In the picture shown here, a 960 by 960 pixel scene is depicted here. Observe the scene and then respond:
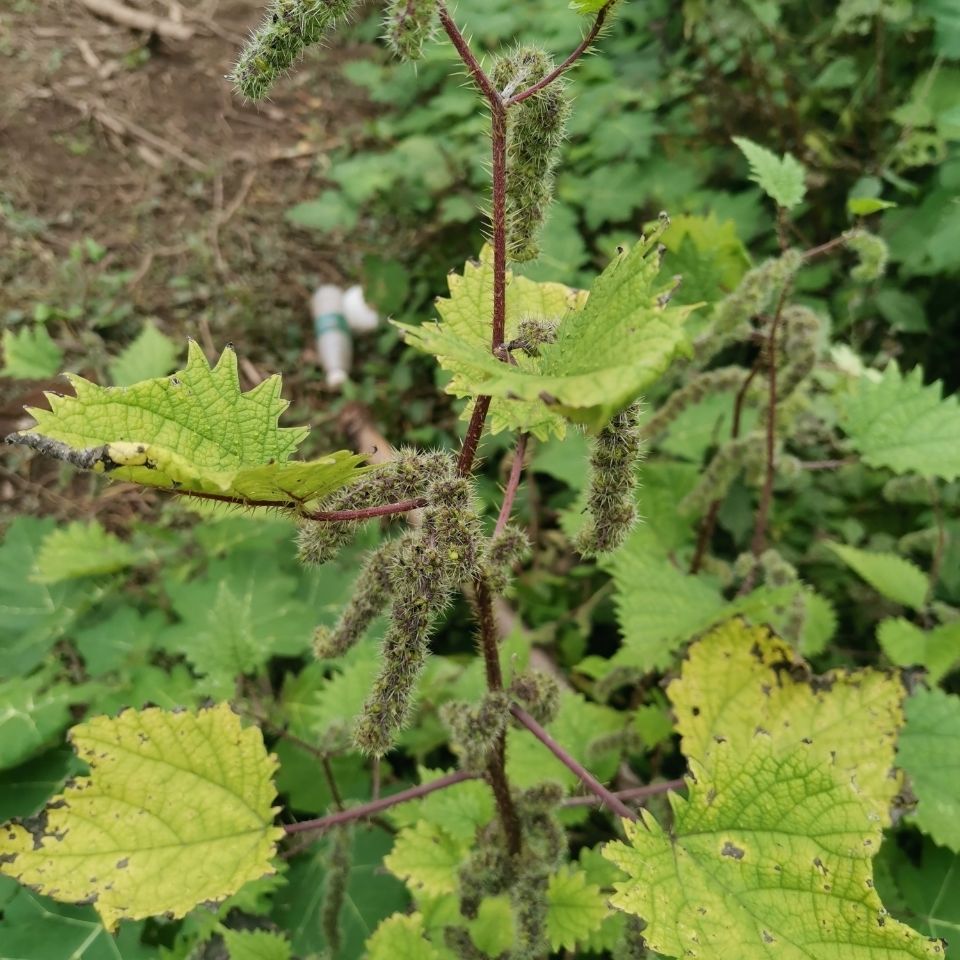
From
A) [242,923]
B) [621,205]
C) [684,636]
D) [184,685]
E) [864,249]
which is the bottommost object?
[242,923]

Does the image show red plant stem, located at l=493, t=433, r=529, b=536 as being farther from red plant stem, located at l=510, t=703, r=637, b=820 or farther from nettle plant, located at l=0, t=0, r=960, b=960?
red plant stem, located at l=510, t=703, r=637, b=820

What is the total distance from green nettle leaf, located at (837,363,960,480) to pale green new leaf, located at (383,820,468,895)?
149cm

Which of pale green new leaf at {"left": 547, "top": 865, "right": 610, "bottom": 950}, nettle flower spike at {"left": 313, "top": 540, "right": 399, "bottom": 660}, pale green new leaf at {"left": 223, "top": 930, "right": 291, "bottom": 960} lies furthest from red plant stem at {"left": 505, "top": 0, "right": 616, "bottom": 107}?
pale green new leaf at {"left": 223, "top": 930, "right": 291, "bottom": 960}

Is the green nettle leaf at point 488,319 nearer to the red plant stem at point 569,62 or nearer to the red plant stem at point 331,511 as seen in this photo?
the red plant stem at point 331,511

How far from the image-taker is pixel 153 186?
5.05 m

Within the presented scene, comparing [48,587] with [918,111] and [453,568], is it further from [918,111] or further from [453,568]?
[918,111]

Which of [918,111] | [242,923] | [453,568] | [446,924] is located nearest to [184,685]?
[242,923]

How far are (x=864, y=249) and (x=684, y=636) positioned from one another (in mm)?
1071

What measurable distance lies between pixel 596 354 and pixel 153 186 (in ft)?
16.5

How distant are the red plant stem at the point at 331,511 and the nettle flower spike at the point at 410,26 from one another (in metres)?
0.59

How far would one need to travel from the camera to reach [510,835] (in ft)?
5.24

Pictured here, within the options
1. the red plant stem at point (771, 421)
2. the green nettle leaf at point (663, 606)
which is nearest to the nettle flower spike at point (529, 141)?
the red plant stem at point (771, 421)

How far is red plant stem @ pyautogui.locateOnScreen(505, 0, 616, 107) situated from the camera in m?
1.02

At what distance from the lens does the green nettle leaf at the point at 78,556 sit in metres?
2.76
